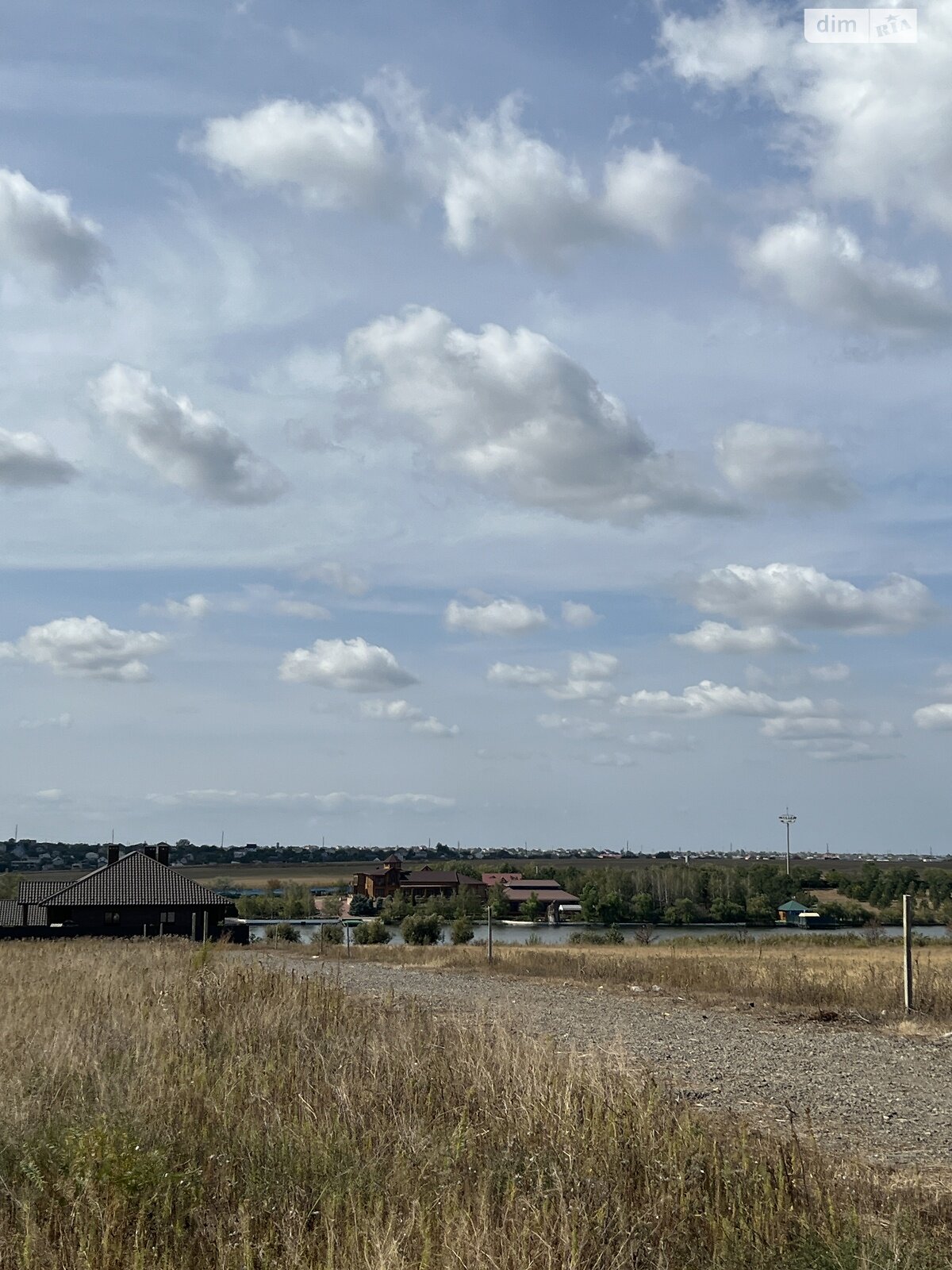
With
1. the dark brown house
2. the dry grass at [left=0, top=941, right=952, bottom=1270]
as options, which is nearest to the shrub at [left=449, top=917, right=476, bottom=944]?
the dark brown house

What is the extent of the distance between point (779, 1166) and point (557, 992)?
15896 millimetres

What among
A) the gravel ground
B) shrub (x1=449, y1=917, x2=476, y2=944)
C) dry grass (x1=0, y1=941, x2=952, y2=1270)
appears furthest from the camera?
shrub (x1=449, y1=917, x2=476, y2=944)

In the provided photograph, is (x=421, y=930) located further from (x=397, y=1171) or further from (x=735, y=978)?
(x=397, y=1171)

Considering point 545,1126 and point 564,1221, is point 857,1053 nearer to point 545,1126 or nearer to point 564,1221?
point 545,1126

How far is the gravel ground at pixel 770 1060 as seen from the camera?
9.40m

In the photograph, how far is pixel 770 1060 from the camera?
1324cm

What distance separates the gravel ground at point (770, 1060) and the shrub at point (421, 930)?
1678 inches

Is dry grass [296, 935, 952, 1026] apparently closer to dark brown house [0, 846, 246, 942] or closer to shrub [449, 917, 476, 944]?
dark brown house [0, 846, 246, 942]

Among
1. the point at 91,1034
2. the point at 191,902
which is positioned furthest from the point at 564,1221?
the point at 191,902

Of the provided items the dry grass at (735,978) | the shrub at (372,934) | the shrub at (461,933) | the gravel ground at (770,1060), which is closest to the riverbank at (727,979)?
the dry grass at (735,978)

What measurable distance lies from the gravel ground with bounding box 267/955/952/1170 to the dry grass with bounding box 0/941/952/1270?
115 cm

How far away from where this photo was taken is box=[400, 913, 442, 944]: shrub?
63.5m

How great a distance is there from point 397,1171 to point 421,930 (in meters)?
60.2

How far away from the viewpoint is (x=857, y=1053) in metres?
14.0
